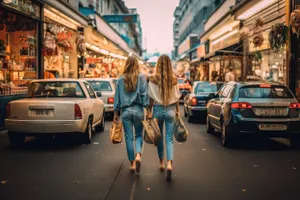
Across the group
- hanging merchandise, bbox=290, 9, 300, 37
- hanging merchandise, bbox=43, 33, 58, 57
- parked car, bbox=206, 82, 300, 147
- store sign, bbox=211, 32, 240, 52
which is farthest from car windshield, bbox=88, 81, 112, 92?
store sign, bbox=211, 32, 240, 52

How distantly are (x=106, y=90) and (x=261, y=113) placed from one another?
26.3ft

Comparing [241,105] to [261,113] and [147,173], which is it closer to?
[261,113]

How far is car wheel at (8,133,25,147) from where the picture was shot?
904 centimetres

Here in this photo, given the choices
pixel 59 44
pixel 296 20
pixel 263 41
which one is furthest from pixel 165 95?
pixel 263 41

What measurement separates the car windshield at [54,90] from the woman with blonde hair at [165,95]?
3.92 meters

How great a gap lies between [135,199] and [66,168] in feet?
7.16

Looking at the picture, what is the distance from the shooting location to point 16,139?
30.0 ft

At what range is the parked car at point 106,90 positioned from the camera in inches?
598

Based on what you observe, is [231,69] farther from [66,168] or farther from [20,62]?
[66,168]

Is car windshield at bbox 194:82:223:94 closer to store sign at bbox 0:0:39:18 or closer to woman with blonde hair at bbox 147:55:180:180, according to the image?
store sign at bbox 0:0:39:18

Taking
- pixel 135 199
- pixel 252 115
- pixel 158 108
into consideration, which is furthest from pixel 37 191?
pixel 252 115

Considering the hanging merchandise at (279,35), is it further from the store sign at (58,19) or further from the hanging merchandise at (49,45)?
the store sign at (58,19)

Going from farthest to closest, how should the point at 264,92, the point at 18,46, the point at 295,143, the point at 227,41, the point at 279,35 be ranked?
the point at 227,41 < the point at 18,46 < the point at 279,35 < the point at 264,92 < the point at 295,143

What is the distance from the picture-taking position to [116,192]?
5.33 metres
